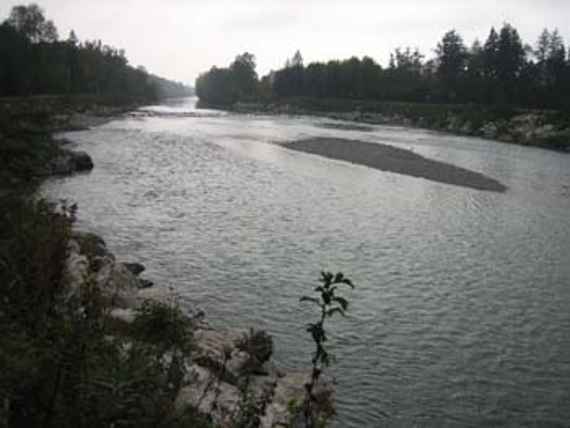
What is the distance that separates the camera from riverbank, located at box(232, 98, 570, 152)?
76.6m

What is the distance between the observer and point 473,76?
417 feet

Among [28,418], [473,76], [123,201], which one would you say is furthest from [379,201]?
[473,76]

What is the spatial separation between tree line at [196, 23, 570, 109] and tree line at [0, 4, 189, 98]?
161ft

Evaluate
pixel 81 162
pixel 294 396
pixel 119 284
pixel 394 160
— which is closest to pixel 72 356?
pixel 294 396

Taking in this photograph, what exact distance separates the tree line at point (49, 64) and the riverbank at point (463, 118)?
50.6 m

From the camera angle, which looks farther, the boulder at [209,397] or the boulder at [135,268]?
the boulder at [135,268]

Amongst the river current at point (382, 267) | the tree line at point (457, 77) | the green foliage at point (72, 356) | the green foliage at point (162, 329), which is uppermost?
the tree line at point (457, 77)

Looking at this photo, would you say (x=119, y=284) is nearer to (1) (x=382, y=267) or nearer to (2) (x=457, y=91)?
(1) (x=382, y=267)

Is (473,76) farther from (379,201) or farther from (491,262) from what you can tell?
(491,262)

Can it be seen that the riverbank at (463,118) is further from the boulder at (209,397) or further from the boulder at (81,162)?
the boulder at (209,397)

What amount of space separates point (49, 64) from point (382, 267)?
103669mm

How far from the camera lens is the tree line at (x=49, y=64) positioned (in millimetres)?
85938

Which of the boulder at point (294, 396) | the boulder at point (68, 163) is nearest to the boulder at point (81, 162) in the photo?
the boulder at point (68, 163)

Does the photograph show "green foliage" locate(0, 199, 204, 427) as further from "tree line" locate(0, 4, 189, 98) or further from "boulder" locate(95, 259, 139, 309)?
"tree line" locate(0, 4, 189, 98)
